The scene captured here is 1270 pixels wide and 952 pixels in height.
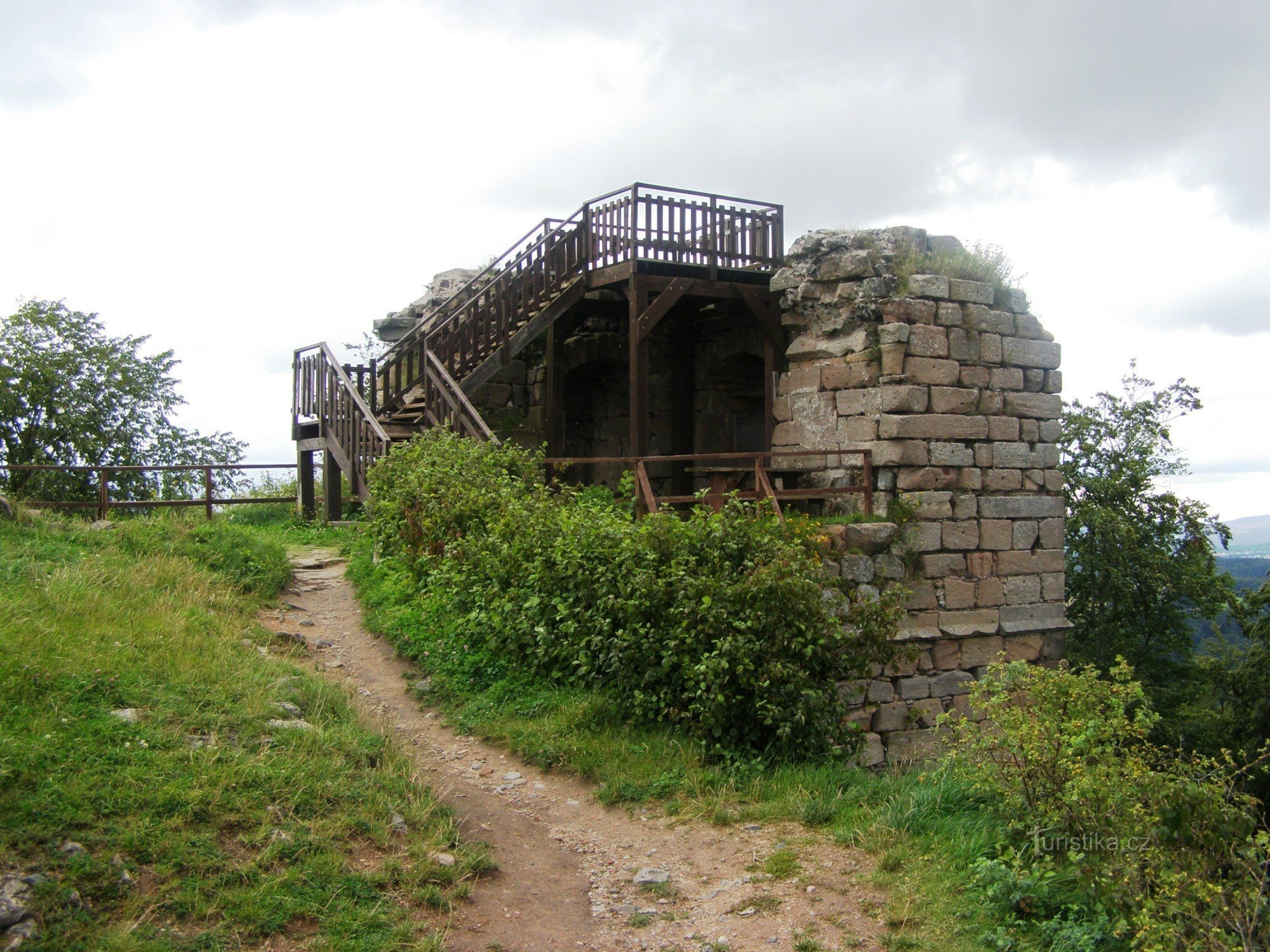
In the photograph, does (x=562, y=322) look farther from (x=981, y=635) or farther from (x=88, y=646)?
(x=88, y=646)

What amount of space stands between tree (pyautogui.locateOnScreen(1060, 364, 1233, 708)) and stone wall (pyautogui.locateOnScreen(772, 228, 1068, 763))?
7.21m

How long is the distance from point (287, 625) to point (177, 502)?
16.3 ft

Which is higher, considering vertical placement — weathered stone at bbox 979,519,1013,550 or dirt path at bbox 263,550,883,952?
weathered stone at bbox 979,519,1013,550

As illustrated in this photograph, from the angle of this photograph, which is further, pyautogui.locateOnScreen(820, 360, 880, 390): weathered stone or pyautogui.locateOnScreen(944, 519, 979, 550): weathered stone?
pyautogui.locateOnScreen(820, 360, 880, 390): weathered stone

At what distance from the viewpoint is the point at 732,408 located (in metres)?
14.9

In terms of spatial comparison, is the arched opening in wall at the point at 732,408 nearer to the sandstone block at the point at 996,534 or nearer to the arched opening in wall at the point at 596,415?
the arched opening in wall at the point at 596,415

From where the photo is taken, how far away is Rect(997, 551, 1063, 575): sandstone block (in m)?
10.4

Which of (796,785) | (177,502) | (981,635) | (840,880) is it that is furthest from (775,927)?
(177,502)

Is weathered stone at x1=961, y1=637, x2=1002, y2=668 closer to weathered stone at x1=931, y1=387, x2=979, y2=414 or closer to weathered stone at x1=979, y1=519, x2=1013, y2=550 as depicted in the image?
weathered stone at x1=979, y1=519, x2=1013, y2=550

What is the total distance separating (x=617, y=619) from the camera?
23.0 feet

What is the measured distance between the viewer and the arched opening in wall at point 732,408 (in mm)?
14734

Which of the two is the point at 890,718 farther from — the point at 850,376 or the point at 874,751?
the point at 850,376

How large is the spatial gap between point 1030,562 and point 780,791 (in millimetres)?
5728

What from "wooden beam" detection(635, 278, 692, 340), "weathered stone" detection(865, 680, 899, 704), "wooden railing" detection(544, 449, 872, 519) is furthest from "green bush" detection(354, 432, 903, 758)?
"wooden beam" detection(635, 278, 692, 340)
